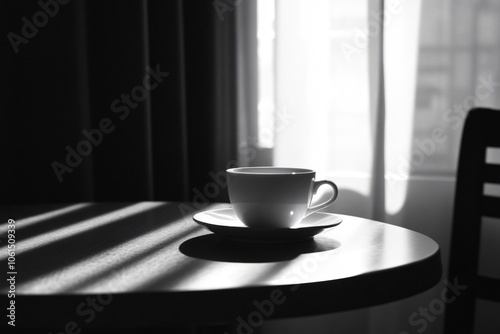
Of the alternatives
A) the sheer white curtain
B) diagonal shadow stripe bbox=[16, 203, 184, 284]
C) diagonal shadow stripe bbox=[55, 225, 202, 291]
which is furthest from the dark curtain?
diagonal shadow stripe bbox=[55, 225, 202, 291]

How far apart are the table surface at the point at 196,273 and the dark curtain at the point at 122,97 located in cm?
54

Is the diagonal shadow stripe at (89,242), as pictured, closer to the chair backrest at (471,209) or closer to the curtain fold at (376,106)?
the chair backrest at (471,209)

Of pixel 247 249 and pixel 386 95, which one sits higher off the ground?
pixel 386 95

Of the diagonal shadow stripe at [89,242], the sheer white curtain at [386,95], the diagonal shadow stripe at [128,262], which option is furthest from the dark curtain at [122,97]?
the diagonal shadow stripe at [128,262]

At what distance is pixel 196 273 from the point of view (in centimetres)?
46

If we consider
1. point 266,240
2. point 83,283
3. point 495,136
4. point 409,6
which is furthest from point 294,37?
point 83,283

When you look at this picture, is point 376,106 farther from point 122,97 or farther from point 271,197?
point 271,197

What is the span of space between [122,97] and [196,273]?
2.77 ft

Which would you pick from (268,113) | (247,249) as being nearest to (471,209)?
(247,249)

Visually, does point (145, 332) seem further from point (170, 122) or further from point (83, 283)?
point (83, 283)

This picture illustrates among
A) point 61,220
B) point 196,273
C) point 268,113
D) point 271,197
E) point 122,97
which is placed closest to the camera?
point 196,273

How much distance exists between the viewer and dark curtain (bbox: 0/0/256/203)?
1.16 metres

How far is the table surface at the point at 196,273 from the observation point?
0.40 meters

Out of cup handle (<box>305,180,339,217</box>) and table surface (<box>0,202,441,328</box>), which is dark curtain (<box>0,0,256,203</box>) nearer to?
table surface (<box>0,202,441,328</box>)
